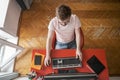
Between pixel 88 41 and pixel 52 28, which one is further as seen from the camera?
pixel 88 41

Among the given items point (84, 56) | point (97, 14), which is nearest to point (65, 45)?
point (84, 56)

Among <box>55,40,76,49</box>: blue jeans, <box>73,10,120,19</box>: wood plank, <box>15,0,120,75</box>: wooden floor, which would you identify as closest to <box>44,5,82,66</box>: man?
<box>55,40,76,49</box>: blue jeans

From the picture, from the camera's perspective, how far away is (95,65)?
136 centimetres

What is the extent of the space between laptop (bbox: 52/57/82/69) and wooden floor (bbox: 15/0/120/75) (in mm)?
903

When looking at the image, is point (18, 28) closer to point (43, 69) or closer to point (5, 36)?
point (5, 36)

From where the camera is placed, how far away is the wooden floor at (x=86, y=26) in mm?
2242

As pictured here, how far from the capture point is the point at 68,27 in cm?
158

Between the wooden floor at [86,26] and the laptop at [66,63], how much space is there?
90cm

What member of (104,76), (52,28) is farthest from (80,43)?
(104,76)

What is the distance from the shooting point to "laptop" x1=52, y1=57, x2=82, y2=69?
1342 millimetres

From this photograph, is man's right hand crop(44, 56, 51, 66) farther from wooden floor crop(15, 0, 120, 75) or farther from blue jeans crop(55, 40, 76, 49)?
wooden floor crop(15, 0, 120, 75)

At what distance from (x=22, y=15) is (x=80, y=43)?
A: 1336 mm

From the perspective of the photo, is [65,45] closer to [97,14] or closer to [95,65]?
[95,65]

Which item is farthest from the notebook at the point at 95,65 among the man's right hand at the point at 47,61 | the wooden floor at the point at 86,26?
the wooden floor at the point at 86,26
